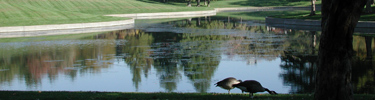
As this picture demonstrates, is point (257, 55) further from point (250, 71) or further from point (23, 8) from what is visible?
point (23, 8)

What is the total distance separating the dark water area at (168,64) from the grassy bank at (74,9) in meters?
17.4

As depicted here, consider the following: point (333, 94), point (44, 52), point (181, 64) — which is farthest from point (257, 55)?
point (333, 94)

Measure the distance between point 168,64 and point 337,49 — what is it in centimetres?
1406

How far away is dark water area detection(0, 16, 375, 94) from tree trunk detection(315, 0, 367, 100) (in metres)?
6.37

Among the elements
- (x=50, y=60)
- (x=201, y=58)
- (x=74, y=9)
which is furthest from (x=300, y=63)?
(x=74, y=9)

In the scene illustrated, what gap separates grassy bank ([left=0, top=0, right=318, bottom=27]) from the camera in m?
51.0

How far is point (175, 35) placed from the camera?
3916 cm

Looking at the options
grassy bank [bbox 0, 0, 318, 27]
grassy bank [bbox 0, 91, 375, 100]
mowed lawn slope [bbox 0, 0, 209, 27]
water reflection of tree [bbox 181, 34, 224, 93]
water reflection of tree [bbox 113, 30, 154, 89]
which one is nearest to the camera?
grassy bank [bbox 0, 91, 375, 100]

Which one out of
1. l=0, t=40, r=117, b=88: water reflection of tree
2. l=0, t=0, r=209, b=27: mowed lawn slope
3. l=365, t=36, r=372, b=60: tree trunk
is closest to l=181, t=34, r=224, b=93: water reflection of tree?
l=0, t=40, r=117, b=88: water reflection of tree

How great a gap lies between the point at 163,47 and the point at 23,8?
36.5 metres

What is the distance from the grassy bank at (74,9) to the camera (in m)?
51.0

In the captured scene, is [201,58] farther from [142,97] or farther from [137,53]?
[142,97]

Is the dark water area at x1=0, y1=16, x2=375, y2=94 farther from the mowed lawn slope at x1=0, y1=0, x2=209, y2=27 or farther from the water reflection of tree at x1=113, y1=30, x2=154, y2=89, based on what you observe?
the mowed lawn slope at x1=0, y1=0, x2=209, y2=27

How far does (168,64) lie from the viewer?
2233 centimetres
